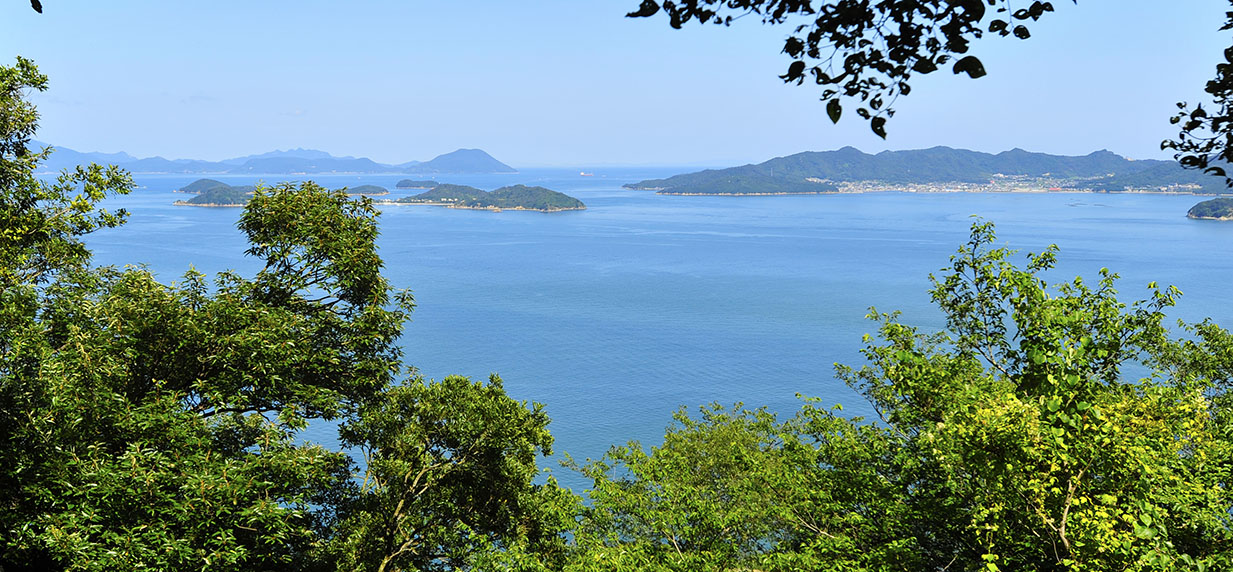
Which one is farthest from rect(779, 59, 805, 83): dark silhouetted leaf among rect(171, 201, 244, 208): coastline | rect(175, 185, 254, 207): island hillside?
rect(171, 201, 244, 208): coastline

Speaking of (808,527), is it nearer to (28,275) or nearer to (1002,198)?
(28,275)

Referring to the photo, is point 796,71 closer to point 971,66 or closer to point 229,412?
point 971,66

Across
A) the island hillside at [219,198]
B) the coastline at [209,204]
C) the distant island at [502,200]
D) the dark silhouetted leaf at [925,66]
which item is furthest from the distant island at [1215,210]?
the coastline at [209,204]

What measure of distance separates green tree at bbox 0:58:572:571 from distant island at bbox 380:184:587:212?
439ft

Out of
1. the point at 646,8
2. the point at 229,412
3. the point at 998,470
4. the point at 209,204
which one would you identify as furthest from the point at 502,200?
the point at 646,8

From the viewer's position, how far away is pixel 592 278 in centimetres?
7038

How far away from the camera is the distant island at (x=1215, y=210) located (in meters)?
111

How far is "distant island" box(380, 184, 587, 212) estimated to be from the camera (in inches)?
5802

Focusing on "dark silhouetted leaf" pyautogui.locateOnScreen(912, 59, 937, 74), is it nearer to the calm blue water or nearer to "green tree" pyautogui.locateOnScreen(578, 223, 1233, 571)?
"green tree" pyautogui.locateOnScreen(578, 223, 1233, 571)

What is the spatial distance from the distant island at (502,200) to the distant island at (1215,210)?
94130 millimetres

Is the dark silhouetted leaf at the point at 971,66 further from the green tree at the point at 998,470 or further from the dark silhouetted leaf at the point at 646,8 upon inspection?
the green tree at the point at 998,470

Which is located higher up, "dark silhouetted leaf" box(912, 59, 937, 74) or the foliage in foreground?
"dark silhouetted leaf" box(912, 59, 937, 74)

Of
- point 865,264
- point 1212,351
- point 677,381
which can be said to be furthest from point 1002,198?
point 1212,351

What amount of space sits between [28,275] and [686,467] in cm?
1066
